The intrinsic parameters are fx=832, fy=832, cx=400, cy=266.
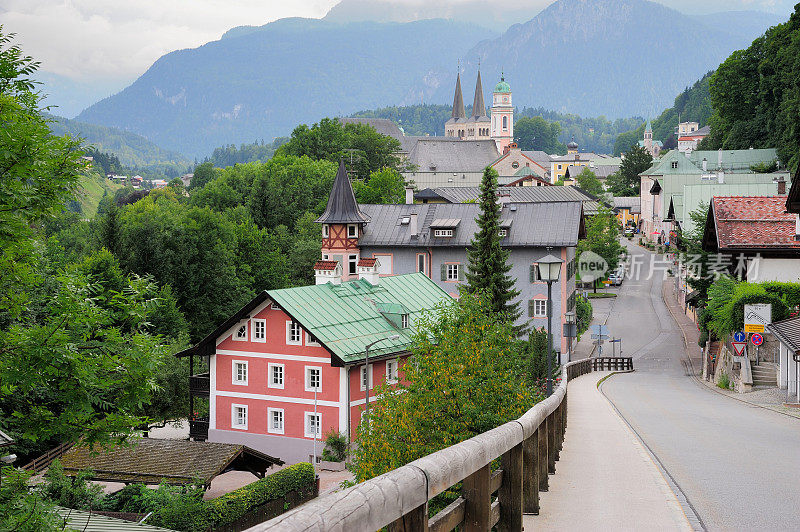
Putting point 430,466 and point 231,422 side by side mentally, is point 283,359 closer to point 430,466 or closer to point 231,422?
point 231,422

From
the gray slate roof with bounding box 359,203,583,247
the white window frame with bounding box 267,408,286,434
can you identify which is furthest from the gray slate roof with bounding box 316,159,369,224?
the white window frame with bounding box 267,408,286,434

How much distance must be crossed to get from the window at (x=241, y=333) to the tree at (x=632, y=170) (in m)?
120

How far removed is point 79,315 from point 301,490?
18.0 meters

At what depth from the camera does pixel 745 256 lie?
40188 mm

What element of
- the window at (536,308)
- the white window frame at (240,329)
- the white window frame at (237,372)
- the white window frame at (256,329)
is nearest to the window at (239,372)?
the white window frame at (237,372)

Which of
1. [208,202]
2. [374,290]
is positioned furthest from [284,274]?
[374,290]

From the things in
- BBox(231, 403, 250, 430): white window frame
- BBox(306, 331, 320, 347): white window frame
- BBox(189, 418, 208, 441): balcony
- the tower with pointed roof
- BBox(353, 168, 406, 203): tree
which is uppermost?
BBox(353, 168, 406, 203): tree

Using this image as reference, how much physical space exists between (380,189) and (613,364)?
181ft

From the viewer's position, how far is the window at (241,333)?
134ft

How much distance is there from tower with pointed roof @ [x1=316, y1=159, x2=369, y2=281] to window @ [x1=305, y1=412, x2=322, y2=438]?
2280 cm

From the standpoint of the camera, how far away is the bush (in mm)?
37375

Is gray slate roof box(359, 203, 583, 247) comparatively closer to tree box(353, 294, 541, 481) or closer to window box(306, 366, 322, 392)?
window box(306, 366, 322, 392)

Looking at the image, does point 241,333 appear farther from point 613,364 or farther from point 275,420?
point 613,364

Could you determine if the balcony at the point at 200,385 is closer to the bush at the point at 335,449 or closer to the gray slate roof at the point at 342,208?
the bush at the point at 335,449
